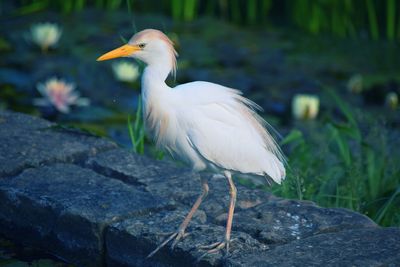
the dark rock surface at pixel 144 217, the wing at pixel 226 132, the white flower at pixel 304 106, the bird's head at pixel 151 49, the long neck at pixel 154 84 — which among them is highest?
the bird's head at pixel 151 49

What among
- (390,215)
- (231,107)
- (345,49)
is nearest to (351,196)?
(390,215)

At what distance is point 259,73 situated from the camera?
6.35 meters

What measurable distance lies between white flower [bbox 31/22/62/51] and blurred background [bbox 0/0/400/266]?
0.4 inches

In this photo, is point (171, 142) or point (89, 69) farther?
point (89, 69)

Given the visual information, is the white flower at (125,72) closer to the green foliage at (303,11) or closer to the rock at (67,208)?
the green foliage at (303,11)

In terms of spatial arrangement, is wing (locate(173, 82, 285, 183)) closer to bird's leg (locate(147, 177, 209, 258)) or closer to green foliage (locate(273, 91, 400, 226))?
bird's leg (locate(147, 177, 209, 258))

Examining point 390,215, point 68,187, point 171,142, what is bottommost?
point 390,215

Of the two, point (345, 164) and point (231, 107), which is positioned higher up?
point (231, 107)

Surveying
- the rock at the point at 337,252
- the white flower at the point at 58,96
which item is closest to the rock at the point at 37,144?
the white flower at the point at 58,96

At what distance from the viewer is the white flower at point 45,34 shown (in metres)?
6.04

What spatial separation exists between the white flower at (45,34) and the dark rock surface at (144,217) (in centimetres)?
229

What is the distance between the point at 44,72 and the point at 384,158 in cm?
274

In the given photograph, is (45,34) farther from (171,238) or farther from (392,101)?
(171,238)

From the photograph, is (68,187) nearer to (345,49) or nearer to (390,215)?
(390,215)
